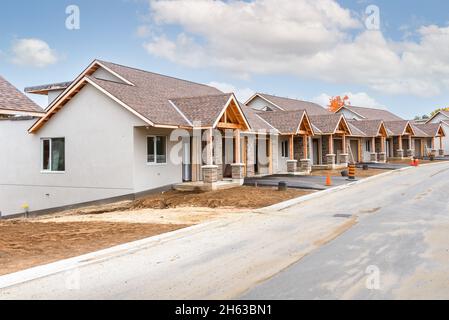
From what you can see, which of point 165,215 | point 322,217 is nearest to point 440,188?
point 322,217

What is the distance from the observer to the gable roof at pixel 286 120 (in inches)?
1232

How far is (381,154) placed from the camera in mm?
46281

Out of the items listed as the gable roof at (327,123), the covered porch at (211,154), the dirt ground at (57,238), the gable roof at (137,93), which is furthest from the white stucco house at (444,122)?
the dirt ground at (57,238)

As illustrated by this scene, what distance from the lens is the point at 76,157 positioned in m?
21.9

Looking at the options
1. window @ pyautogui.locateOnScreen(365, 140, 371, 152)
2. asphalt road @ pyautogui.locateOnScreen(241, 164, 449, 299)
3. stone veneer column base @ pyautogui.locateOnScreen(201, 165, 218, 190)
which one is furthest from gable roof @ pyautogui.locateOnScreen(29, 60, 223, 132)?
window @ pyautogui.locateOnScreen(365, 140, 371, 152)

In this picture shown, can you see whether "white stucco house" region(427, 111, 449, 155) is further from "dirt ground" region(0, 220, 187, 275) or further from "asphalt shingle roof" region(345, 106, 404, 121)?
"dirt ground" region(0, 220, 187, 275)

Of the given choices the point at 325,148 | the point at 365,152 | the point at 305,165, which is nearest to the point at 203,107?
the point at 305,165

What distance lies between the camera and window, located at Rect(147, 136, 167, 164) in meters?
21.6

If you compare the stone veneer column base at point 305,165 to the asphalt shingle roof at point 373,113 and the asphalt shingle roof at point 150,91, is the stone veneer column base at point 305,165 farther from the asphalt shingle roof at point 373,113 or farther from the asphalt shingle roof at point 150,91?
the asphalt shingle roof at point 373,113

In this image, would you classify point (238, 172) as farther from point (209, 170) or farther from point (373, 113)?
point (373, 113)

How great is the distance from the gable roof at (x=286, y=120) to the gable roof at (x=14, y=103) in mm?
20485

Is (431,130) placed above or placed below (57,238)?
above

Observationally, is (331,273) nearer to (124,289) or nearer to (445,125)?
(124,289)

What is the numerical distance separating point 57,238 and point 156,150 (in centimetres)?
1118
